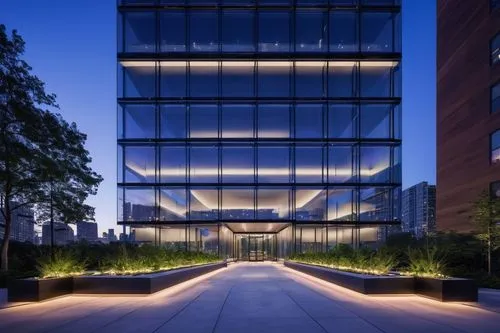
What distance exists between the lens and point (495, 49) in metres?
35.8

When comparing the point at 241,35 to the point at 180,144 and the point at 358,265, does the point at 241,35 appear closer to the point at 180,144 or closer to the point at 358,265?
the point at 180,144

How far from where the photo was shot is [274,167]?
35594 millimetres

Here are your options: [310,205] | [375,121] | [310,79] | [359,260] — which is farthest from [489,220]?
[310,79]

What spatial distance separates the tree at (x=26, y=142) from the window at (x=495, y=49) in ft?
115

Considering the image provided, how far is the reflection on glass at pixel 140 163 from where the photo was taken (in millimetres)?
34906

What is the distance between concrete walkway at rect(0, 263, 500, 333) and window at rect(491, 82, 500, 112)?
96.0 ft

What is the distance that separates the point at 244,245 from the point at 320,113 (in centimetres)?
2585

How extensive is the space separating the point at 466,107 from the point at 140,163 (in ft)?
106

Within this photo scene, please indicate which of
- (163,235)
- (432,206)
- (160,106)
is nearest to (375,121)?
(160,106)

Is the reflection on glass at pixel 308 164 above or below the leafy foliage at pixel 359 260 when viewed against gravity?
above

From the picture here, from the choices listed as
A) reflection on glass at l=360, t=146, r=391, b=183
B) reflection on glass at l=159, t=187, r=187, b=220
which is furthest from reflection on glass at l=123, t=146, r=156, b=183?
reflection on glass at l=360, t=146, r=391, b=183

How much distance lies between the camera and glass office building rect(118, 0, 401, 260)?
35.2 meters

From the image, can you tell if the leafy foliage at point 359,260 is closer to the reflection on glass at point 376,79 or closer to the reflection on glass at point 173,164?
the reflection on glass at point 173,164

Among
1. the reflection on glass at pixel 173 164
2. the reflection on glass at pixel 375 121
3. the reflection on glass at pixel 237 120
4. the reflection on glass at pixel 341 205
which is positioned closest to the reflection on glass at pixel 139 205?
the reflection on glass at pixel 173 164
